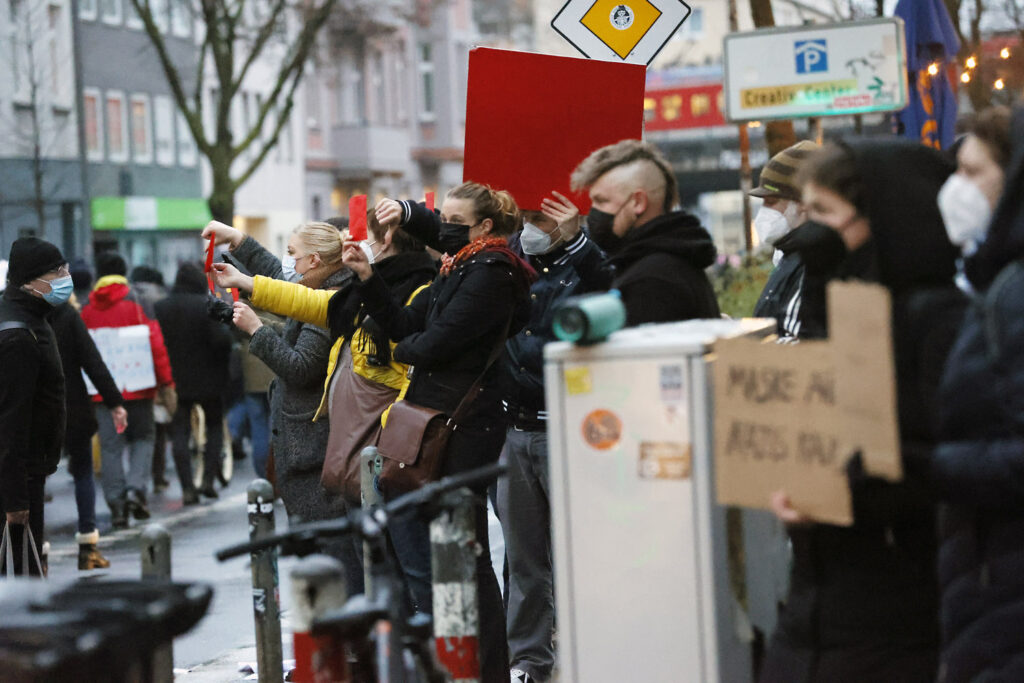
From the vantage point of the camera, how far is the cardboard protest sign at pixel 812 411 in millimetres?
3602

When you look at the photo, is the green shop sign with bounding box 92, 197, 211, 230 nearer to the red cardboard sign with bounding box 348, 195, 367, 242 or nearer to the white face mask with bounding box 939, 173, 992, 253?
the red cardboard sign with bounding box 348, 195, 367, 242

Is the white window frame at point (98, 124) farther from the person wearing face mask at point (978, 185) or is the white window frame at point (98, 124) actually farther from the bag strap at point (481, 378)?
the person wearing face mask at point (978, 185)

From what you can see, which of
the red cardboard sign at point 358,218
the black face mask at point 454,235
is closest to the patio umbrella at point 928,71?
the black face mask at point 454,235

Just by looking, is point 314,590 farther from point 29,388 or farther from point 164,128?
point 164,128

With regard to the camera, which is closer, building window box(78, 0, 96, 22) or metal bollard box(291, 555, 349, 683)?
metal bollard box(291, 555, 349, 683)

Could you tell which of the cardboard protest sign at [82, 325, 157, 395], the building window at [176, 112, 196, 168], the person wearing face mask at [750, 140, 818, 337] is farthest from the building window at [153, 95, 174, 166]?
the person wearing face mask at [750, 140, 818, 337]

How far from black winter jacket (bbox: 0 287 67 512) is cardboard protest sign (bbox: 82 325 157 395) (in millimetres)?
5588

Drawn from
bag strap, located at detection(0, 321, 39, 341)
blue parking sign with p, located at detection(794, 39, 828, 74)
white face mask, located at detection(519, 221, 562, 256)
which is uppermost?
blue parking sign with p, located at detection(794, 39, 828, 74)

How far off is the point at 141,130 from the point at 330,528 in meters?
38.3

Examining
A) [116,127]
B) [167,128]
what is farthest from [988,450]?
[167,128]

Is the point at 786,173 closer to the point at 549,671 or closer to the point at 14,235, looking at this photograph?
the point at 549,671

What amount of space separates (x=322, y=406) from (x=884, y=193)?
3.83m

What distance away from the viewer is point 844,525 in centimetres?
385

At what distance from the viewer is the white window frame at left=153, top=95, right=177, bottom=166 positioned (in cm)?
4150
